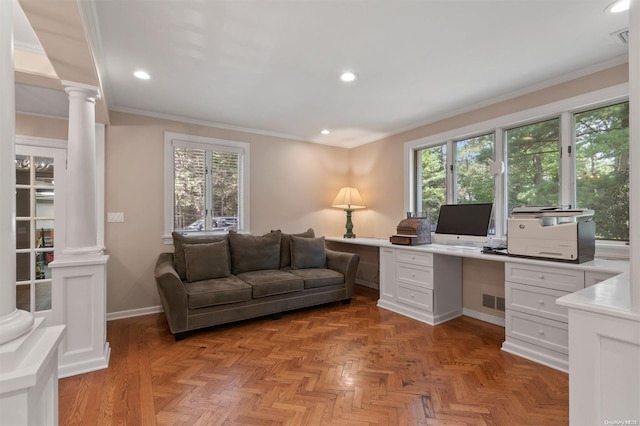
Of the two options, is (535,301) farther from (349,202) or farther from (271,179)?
(271,179)

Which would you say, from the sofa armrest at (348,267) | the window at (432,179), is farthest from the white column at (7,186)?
the window at (432,179)

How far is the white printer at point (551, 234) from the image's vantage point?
2.27 metres

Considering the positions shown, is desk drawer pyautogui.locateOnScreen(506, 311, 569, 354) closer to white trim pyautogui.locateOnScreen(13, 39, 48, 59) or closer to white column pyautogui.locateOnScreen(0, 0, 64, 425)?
white column pyautogui.locateOnScreen(0, 0, 64, 425)

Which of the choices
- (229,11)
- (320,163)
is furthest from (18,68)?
(320,163)

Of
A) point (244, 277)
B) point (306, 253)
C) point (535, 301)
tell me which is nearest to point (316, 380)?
point (244, 277)

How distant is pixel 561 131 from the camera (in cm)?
281

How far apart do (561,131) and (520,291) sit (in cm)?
154

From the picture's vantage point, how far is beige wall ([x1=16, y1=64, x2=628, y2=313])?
3.25 meters

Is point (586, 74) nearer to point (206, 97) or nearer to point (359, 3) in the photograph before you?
point (359, 3)

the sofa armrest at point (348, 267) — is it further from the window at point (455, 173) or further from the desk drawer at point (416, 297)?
the window at point (455, 173)

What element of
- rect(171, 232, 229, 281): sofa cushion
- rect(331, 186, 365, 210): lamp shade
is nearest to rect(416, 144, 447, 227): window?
rect(331, 186, 365, 210): lamp shade

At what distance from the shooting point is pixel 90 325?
2.35 metres

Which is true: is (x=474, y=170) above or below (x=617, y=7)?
below

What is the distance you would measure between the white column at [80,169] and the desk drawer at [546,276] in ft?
11.4
